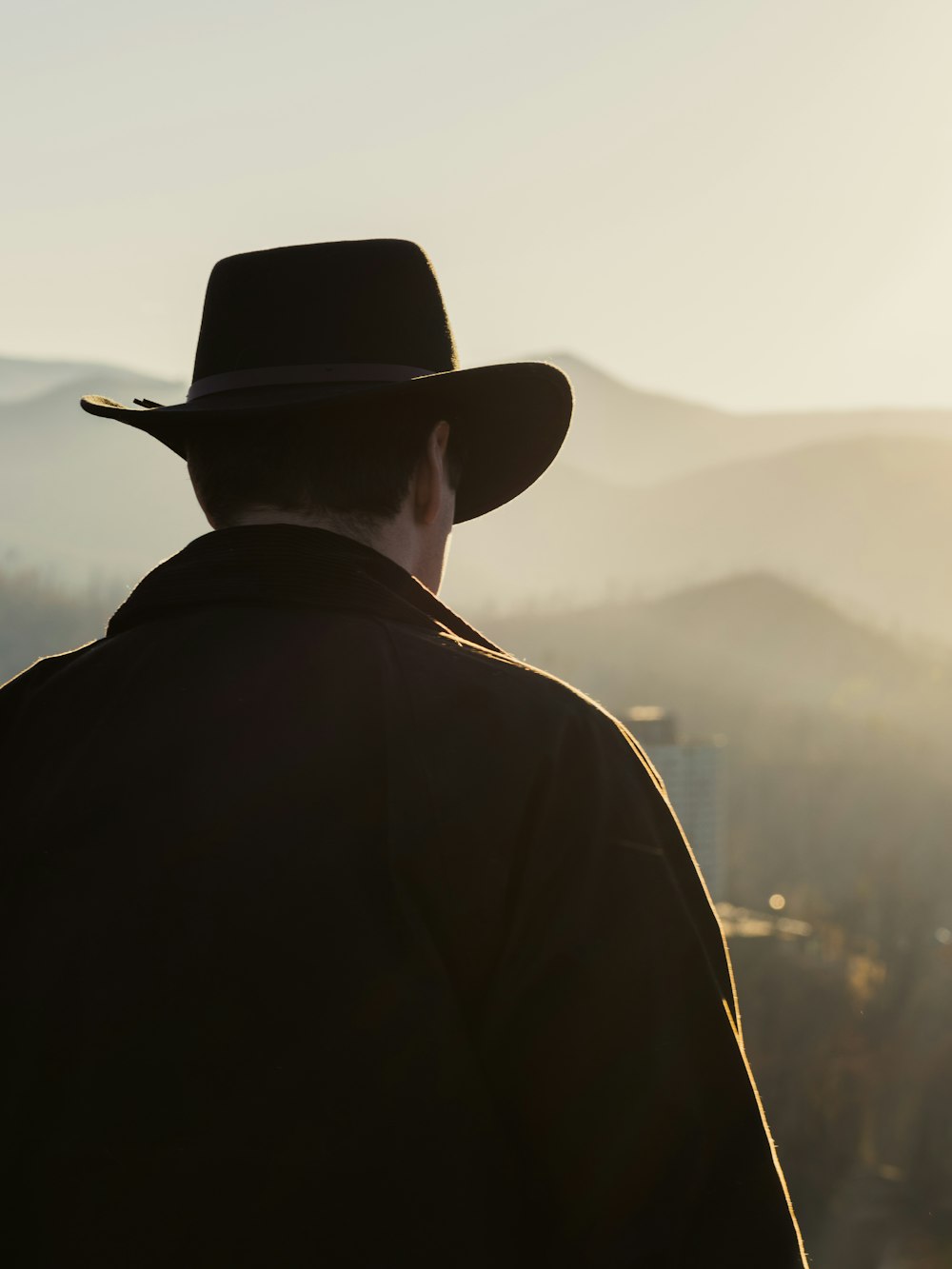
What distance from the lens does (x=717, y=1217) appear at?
1.46 meters

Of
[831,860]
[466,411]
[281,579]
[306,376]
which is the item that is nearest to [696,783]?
[831,860]

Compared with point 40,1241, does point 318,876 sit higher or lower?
higher

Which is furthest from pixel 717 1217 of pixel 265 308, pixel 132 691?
pixel 265 308

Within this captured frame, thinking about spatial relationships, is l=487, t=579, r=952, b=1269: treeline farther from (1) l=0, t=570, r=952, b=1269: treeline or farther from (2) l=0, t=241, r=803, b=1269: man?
(2) l=0, t=241, r=803, b=1269: man

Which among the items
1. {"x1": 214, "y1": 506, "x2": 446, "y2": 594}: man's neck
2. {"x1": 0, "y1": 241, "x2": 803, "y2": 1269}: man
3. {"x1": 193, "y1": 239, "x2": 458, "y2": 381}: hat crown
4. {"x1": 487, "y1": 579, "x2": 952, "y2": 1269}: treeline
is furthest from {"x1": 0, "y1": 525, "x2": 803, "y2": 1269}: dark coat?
{"x1": 487, "y1": 579, "x2": 952, "y2": 1269}: treeline

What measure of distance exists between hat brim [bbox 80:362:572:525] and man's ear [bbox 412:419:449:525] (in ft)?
0.16

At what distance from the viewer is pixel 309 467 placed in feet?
5.89

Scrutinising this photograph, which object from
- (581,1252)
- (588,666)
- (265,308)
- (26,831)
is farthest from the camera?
(588,666)

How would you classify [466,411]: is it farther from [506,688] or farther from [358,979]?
[358,979]

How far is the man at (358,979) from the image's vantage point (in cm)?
146

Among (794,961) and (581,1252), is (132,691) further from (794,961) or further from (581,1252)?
(794,961)

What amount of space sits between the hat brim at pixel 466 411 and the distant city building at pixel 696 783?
104 meters

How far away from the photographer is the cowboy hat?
189cm

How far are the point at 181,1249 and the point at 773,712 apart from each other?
15513cm
